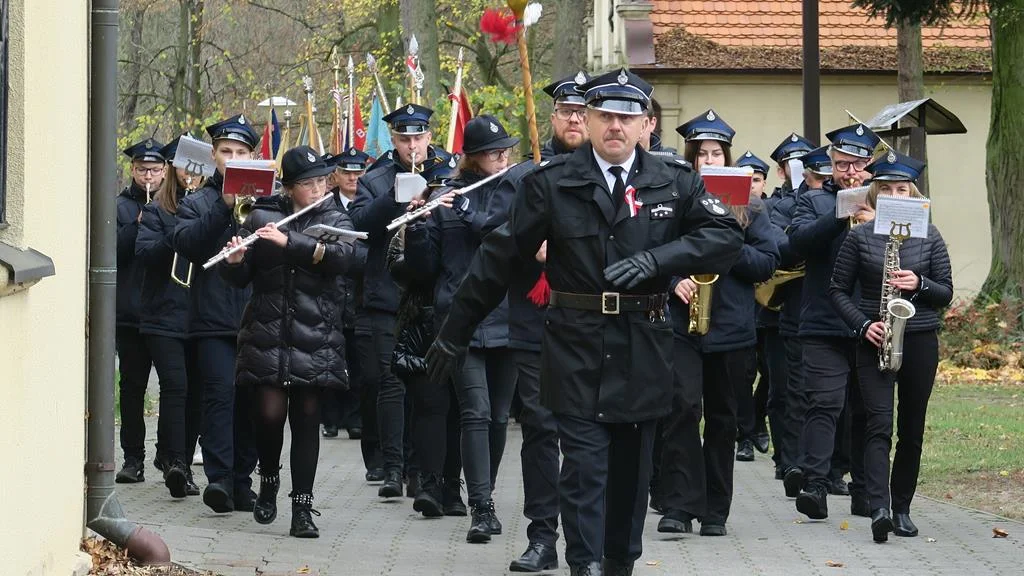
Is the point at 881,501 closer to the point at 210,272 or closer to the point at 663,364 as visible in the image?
the point at 663,364

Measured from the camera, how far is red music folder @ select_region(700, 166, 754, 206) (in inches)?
357

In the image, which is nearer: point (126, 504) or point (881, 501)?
point (881, 501)

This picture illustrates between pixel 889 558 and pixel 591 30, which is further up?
pixel 591 30

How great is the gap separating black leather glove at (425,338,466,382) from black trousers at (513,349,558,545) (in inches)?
33.9

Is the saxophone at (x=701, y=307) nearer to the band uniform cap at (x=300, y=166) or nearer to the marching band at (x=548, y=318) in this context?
the marching band at (x=548, y=318)

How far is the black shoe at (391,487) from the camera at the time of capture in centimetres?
1112

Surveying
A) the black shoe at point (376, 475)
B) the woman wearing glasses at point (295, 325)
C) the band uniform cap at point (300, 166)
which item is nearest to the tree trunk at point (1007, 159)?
the black shoe at point (376, 475)

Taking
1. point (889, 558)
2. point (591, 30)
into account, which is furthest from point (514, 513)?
point (591, 30)

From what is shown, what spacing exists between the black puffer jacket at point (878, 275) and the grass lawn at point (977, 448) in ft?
5.71

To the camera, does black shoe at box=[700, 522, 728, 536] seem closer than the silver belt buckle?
No

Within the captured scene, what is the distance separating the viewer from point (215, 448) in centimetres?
1017

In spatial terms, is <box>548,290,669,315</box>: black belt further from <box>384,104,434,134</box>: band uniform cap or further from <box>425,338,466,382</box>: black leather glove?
<box>384,104,434,134</box>: band uniform cap

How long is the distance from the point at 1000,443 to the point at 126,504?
724 cm

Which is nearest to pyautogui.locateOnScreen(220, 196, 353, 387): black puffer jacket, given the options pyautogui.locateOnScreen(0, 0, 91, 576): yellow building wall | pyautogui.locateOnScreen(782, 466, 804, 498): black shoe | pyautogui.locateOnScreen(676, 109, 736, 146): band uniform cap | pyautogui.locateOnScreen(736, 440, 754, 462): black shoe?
pyautogui.locateOnScreen(0, 0, 91, 576): yellow building wall
